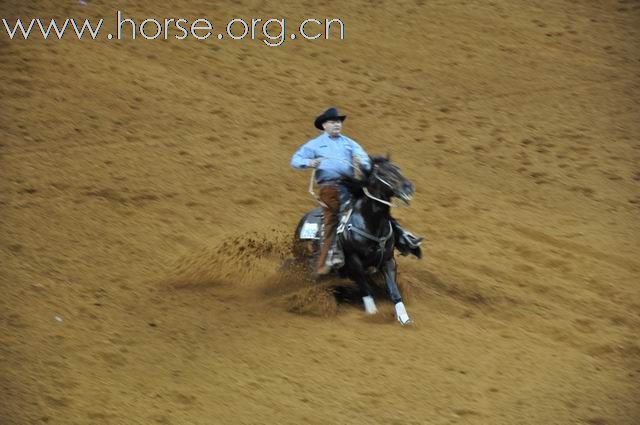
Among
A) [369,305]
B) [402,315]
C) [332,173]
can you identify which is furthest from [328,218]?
[402,315]

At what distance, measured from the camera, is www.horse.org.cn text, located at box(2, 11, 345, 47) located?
21.1 metres

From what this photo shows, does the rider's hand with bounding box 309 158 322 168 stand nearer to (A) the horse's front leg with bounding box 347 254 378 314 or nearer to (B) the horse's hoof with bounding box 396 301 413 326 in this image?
(A) the horse's front leg with bounding box 347 254 378 314

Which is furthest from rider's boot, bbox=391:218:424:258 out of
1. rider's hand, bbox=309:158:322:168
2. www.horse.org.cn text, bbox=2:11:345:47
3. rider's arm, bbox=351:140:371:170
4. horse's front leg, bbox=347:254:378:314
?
www.horse.org.cn text, bbox=2:11:345:47

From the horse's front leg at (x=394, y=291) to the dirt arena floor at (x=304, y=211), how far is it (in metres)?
0.21

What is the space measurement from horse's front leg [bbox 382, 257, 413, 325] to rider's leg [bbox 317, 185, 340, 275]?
68 cm

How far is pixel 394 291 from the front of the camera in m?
12.5

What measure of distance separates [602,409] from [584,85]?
10.6 meters

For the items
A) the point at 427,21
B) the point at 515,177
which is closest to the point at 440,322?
the point at 515,177

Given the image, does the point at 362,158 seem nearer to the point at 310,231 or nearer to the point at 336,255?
the point at 336,255

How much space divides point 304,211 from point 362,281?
387 cm

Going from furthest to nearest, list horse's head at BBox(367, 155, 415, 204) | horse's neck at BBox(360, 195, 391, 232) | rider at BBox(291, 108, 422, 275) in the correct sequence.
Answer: rider at BBox(291, 108, 422, 275) < horse's neck at BBox(360, 195, 391, 232) < horse's head at BBox(367, 155, 415, 204)

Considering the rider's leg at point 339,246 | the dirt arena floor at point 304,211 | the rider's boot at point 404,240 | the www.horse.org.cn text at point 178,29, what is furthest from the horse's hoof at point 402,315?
the www.horse.org.cn text at point 178,29

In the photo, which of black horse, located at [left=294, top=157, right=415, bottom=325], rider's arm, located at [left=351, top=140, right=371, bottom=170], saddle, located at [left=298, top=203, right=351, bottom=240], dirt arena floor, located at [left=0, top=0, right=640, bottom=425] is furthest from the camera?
saddle, located at [left=298, top=203, right=351, bottom=240]

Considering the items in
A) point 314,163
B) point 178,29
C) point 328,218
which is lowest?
point 328,218
